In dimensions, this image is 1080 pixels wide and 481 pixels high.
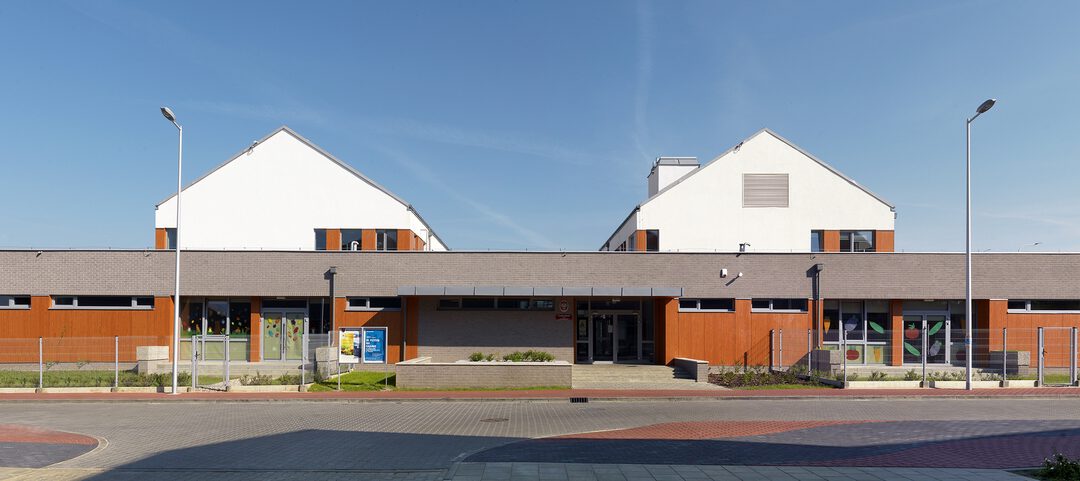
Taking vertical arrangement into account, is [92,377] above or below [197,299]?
below

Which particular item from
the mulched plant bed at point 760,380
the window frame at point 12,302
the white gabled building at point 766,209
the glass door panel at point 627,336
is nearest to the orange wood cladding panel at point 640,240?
the white gabled building at point 766,209

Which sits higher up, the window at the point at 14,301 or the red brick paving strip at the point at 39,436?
the window at the point at 14,301

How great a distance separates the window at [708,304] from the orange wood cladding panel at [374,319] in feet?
34.7

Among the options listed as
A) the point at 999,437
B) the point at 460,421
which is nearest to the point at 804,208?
the point at 999,437

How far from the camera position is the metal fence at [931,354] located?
21797 millimetres

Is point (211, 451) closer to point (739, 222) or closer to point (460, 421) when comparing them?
point (460, 421)

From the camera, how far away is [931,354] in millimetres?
25203

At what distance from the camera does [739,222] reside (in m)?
30.3

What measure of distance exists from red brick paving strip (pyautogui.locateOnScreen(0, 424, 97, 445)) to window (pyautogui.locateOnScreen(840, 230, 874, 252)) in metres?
27.4

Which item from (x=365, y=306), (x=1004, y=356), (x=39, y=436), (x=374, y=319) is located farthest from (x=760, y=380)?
(x=39, y=436)

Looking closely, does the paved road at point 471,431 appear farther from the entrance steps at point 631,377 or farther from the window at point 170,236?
the window at point 170,236

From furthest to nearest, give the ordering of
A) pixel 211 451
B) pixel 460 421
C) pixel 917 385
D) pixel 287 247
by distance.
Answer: pixel 287 247 < pixel 917 385 < pixel 460 421 < pixel 211 451

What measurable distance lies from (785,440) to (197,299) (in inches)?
892

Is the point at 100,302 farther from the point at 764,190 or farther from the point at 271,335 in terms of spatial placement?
the point at 764,190
